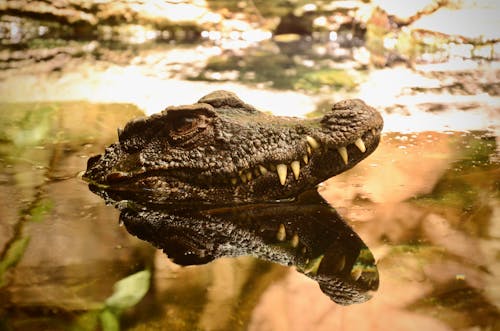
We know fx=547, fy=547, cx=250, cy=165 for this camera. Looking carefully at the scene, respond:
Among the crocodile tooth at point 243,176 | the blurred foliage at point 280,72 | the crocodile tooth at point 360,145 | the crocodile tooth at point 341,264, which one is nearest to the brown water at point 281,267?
the crocodile tooth at point 341,264

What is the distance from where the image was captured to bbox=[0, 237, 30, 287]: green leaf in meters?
1.62

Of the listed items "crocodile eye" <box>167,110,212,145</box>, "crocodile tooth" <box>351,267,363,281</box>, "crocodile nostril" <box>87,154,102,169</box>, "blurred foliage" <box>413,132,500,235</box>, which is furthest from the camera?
"crocodile nostril" <box>87,154,102,169</box>

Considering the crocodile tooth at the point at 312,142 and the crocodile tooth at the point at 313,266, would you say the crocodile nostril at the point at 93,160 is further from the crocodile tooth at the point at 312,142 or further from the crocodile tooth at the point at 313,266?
the crocodile tooth at the point at 313,266

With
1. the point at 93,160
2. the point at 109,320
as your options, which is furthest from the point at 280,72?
the point at 109,320

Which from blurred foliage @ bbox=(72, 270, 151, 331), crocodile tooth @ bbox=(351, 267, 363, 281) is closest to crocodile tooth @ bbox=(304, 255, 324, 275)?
crocodile tooth @ bbox=(351, 267, 363, 281)

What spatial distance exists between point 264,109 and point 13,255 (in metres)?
2.11

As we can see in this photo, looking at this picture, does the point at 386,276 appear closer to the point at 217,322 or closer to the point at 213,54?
the point at 217,322

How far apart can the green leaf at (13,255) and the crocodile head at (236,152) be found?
533 mm

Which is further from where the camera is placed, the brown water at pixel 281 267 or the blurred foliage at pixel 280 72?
the blurred foliage at pixel 280 72

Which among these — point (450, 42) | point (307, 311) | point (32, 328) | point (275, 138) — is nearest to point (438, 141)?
point (275, 138)

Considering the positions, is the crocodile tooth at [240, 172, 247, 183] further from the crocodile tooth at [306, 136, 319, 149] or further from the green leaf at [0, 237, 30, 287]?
the green leaf at [0, 237, 30, 287]

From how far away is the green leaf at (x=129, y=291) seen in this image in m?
1.44

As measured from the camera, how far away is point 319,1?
237 inches

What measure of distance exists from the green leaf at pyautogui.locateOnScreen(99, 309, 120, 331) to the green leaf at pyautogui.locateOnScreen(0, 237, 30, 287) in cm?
37
